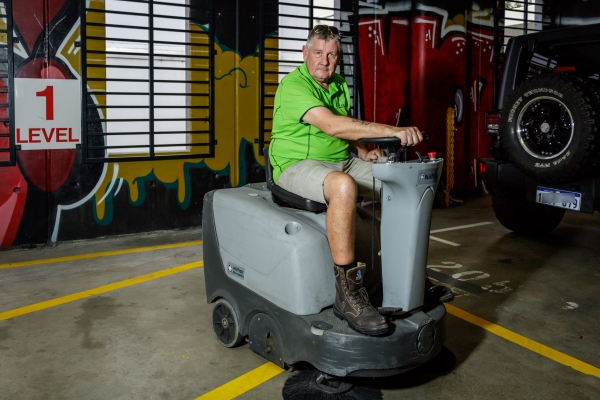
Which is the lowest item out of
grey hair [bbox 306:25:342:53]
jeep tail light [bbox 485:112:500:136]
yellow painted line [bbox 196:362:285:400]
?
yellow painted line [bbox 196:362:285:400]

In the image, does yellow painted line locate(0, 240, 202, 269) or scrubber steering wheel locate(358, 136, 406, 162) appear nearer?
scrubber steering wheel locate(358, 136, 406, 162)

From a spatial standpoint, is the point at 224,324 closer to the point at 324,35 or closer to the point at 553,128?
the point at 324,35

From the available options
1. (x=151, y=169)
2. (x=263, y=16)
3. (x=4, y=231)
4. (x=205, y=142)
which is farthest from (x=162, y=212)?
(x=263, y=16)

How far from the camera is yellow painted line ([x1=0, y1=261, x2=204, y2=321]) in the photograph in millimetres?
4273

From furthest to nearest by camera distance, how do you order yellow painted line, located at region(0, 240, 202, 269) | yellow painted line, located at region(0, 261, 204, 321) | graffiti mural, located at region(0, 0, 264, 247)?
graffiti mural, located at region(0, 0, 264, 247)
yellow painted line, located at region(0, 240, 202, 269)
yellow painted line, located at region(0, 261, 204, 321)

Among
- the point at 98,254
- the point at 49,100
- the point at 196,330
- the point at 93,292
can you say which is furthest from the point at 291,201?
the point at 49,100

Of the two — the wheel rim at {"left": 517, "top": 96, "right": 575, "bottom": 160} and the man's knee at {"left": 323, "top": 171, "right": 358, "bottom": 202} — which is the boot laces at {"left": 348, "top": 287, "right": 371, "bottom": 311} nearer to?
the man's knee at {"left": 323, "top": 171, "right": 358, "bottom": 202}

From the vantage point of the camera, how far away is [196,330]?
157 inches

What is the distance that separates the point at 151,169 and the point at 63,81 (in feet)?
4.14

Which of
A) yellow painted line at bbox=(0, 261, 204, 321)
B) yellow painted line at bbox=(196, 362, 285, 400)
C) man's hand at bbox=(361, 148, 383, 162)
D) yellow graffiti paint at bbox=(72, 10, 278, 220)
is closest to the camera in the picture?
yellow painted line at bbox=(196, 362, 285, 400)

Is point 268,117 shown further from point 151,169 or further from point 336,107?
point 336,107

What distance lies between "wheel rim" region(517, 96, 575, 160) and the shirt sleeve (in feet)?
8.86

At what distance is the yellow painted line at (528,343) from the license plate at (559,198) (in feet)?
5.67

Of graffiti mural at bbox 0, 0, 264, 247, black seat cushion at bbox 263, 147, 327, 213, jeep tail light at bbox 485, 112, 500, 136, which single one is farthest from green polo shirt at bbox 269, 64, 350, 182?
graffiti mural at bbox 0, 0, 264, 247
